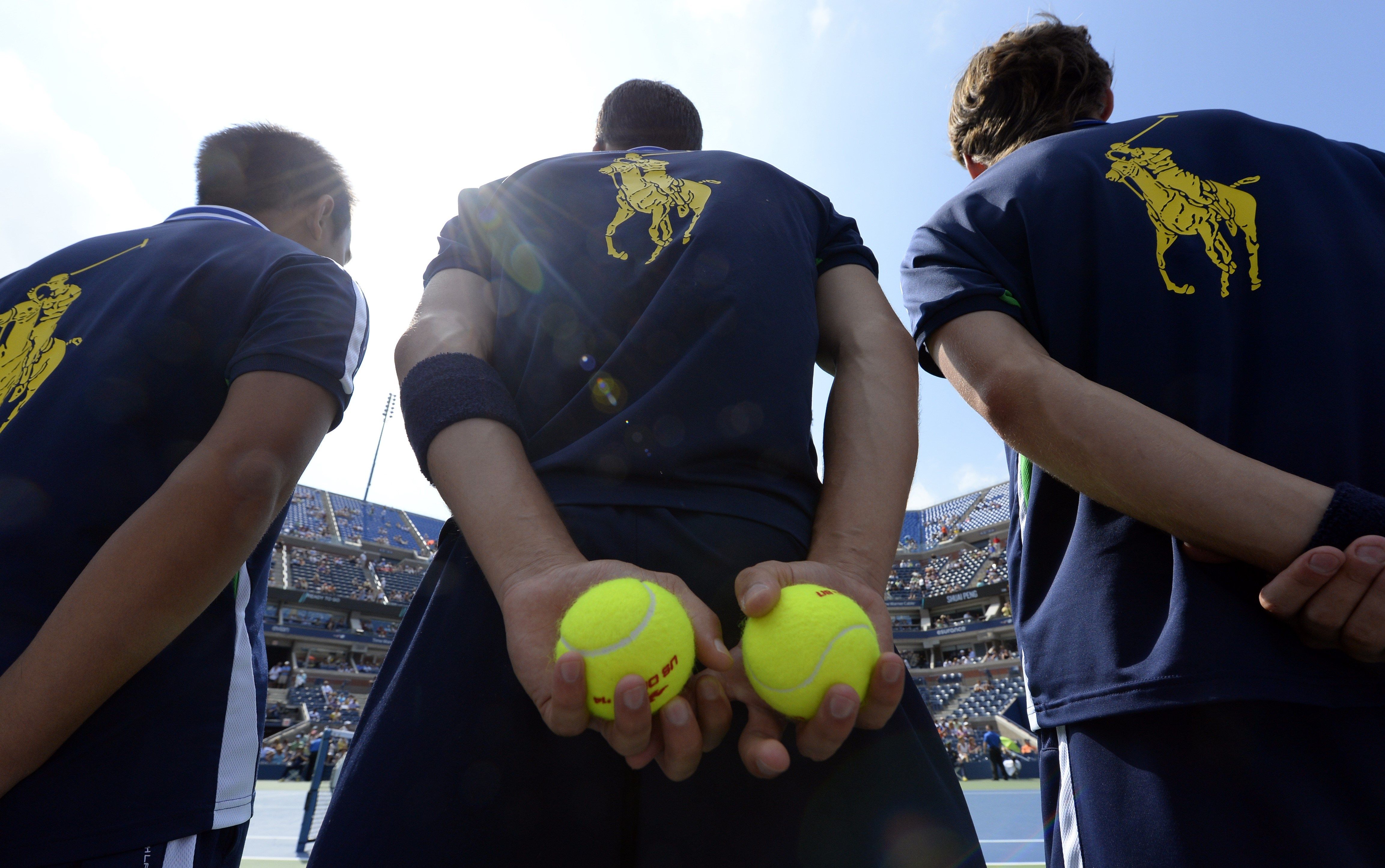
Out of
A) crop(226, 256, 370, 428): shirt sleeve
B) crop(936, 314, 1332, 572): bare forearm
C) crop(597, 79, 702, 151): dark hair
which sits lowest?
crop(936, 314, 1332, 572): bare forearm

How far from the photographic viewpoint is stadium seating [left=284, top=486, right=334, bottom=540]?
41.8m

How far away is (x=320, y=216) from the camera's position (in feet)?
10.2

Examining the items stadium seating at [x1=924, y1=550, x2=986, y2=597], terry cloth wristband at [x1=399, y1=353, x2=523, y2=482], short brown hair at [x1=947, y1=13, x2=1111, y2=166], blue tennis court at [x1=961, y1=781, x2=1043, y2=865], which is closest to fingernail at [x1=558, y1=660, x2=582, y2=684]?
terry cloth wristband at [x1=399, y1=353, x2=523, y2=482]

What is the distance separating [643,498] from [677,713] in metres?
0.41

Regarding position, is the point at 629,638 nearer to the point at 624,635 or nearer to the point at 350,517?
the point at 624,635

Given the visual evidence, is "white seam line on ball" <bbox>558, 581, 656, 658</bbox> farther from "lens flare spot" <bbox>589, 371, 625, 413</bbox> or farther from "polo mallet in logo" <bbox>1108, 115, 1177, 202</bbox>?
"polo mallet in logo" <bbox>1108, 115, 1177, 202</bbox>

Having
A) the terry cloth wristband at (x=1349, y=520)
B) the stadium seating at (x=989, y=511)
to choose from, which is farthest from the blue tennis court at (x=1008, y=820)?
the stadium seating at (x=989, y=511)

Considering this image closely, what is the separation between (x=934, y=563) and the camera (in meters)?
44.7

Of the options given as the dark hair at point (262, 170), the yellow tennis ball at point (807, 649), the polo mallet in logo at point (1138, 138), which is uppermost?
the dark hair at point (262, 170)

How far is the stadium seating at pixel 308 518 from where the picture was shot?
4184cm

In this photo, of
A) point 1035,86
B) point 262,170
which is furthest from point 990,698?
point 262,170

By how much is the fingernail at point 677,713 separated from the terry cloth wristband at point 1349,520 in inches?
46.7

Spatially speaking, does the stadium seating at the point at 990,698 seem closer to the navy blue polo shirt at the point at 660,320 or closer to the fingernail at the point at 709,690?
the navy blue polo shirt at the point at 660,320

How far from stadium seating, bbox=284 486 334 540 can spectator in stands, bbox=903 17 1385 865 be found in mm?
45582
